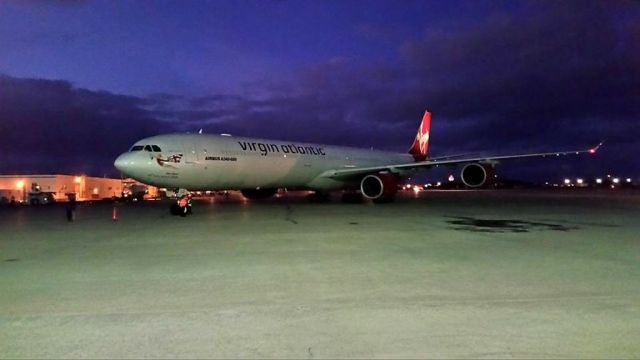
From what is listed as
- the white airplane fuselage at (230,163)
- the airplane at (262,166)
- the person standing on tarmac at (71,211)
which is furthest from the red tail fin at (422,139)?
the person standing on tarmac at (71,211)

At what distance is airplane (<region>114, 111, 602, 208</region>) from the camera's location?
782 inches

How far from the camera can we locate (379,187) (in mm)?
26969

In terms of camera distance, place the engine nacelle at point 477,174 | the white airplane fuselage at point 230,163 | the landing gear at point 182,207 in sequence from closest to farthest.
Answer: the white airplane fuselage at point 230,163 < the landing gear at point 182,207 < the engine nacelle at point 477,174

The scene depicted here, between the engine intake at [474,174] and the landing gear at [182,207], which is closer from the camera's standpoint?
the landing gear at [182,207]

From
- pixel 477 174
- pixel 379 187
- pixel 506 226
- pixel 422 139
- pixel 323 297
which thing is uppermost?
pixel 422 139

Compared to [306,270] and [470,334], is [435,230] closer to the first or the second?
[306,270]

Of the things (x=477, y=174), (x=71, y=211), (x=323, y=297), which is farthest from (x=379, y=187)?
(x=323, y=297)

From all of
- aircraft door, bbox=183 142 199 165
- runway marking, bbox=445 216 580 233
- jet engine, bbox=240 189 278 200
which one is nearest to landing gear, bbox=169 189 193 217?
aircraft door, bbox=183 142 199 165

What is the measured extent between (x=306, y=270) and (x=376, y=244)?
10.8 feet

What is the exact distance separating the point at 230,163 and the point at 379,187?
7958 mm

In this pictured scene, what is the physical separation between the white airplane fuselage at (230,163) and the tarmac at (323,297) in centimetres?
761

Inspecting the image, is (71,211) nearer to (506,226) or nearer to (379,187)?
(379,187)

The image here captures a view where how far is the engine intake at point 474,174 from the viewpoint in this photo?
26297 millimetres

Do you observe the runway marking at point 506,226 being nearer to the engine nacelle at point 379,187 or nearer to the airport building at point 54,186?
the engine nacelle at point 379,187
